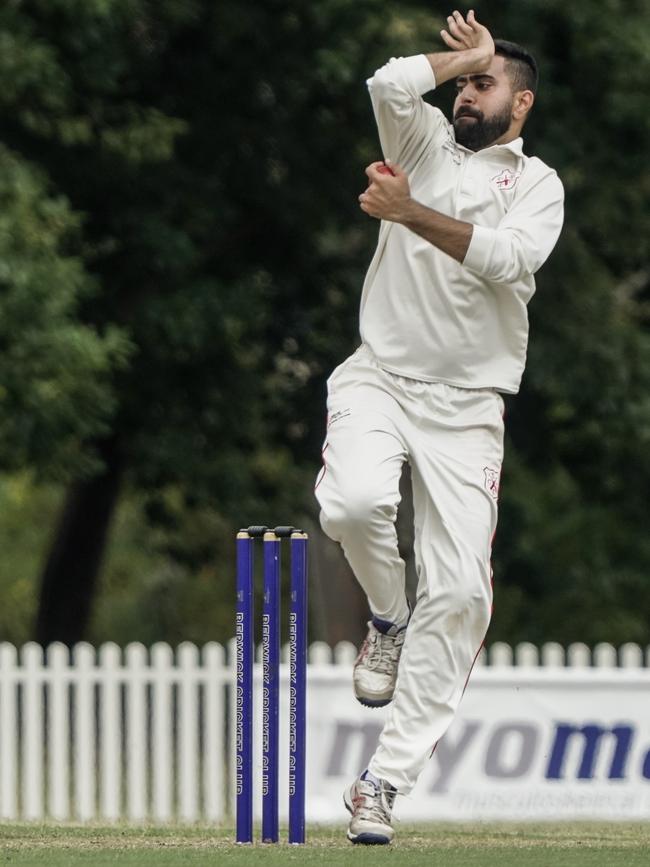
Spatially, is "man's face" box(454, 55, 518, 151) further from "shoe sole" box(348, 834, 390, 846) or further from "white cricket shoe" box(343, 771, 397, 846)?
"shoe sole" box(348, 834, 390, 846)

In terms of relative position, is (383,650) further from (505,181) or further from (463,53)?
(463,53)

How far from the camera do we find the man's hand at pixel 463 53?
5.80 m

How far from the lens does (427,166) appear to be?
5.99m

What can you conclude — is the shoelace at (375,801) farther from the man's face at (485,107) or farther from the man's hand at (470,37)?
the man's hand at (470,37)

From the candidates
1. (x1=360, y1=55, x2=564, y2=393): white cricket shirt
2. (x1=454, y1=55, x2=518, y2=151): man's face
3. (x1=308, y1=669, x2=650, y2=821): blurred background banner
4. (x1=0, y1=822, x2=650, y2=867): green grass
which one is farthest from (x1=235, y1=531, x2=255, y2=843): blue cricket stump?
(x1=308, y1=669, x2=650, y2=821): blurred background banner

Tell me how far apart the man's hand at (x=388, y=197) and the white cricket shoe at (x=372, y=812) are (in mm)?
1747

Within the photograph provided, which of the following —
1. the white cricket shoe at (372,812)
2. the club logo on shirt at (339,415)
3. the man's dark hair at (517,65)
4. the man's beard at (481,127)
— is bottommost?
the white cricket shoe at (372,812)

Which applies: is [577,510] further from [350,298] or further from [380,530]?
[380,530]

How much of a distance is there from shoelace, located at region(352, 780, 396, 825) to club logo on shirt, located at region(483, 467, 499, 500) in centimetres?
98

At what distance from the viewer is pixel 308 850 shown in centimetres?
573

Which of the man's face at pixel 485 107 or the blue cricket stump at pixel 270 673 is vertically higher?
the man's face at pixel 485 107

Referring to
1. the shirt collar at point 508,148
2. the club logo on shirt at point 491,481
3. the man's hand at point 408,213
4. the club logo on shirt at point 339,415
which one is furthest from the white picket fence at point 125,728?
the man's hand at point 408,213

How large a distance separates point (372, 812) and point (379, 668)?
0.49m

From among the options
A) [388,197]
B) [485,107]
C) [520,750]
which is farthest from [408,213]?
[520,750]
